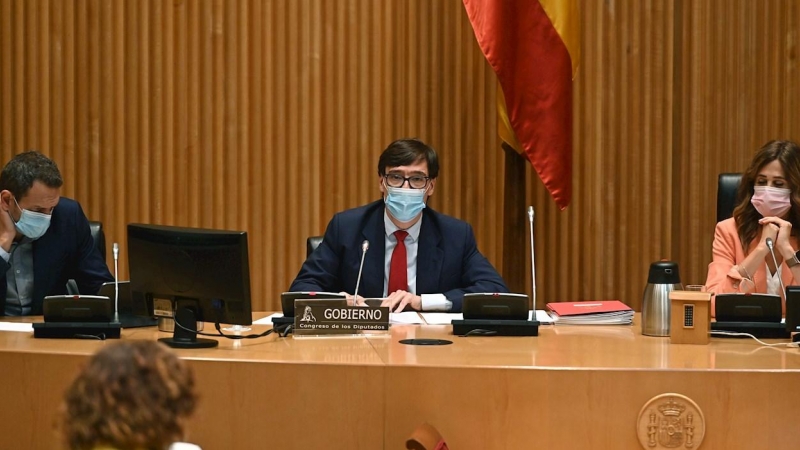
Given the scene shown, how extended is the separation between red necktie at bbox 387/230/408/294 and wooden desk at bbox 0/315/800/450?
1.28 metres

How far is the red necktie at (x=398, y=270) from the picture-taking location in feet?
13.0

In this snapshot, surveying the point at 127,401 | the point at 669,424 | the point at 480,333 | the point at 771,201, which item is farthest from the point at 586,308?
the point at 127,401

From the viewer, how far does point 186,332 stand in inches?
116

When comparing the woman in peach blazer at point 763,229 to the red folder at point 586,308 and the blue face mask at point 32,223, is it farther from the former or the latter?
the blue face mask at point 32,223

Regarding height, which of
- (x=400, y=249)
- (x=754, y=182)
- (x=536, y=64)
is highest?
(x=536, y=64)

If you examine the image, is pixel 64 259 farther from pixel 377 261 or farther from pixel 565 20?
pixel 565 20

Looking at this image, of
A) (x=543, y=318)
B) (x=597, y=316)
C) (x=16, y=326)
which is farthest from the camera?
(x=543, y=318)

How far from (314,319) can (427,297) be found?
0.72 meters

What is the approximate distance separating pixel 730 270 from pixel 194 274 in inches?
79.5

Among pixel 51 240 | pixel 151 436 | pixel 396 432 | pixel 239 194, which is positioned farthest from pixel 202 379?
pixel 239 194

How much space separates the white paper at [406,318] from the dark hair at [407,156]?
612 millimetres

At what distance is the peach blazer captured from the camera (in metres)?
3.73

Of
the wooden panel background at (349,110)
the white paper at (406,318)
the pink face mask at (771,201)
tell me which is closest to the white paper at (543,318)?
the white paper at (406,318)

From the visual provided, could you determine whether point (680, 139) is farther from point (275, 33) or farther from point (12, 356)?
point (12, 356)
